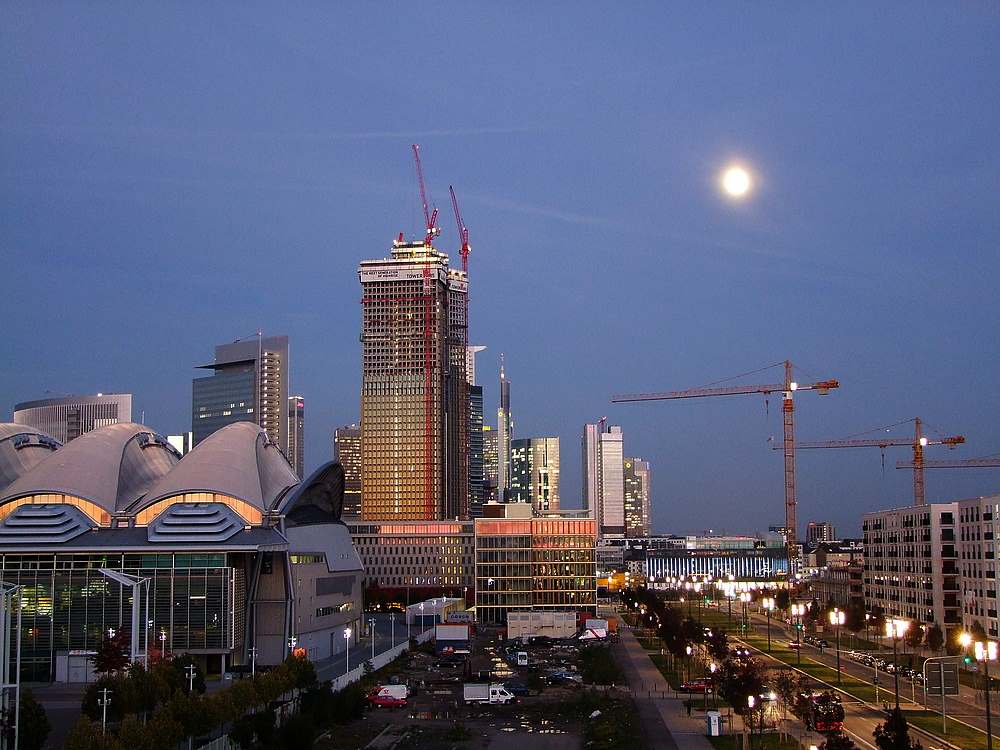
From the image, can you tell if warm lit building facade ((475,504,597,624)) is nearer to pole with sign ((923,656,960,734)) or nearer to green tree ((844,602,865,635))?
A: green tree ((844,602,865,635))

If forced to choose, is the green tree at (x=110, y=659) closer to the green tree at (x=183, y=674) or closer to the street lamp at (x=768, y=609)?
the green tree at (x=183, y=674)

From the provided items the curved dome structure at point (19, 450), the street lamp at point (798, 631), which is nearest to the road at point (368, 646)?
the curved dome structure at point (19, 450)

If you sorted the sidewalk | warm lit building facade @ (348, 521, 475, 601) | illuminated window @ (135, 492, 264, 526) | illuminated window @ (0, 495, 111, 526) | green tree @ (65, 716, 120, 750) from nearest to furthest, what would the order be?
green tree @ (65, 716, 120, 750) → the sidewalk → illuminated window @ (0, 495, 111, 526) → illuminated window @ (135, 492, 264, 526) → warm lit building facade @ (348, 521, 475, 601)

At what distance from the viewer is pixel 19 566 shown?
8675 centimetres

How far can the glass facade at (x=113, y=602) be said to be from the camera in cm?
8438

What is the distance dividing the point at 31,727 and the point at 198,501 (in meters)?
45.5

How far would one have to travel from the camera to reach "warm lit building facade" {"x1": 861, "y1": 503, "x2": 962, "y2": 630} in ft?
349

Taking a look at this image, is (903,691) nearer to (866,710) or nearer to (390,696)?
(866,710)

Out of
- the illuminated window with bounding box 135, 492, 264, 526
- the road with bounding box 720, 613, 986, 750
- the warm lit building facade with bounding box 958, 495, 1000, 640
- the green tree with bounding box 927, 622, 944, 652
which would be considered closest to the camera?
the road with bounding box 720, 613, 986, 750

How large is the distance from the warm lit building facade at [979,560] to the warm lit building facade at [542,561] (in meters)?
45.3

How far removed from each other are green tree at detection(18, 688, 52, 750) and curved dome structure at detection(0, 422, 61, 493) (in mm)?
55312

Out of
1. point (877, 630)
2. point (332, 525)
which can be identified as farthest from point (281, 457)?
point (877, 630)

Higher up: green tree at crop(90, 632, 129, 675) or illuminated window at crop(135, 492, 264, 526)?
illuminated window at crop(135, 492, 264, 526)

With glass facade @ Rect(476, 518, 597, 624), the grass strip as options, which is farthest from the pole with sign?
glass facade @ Rect(476, 518, 597, 624)
